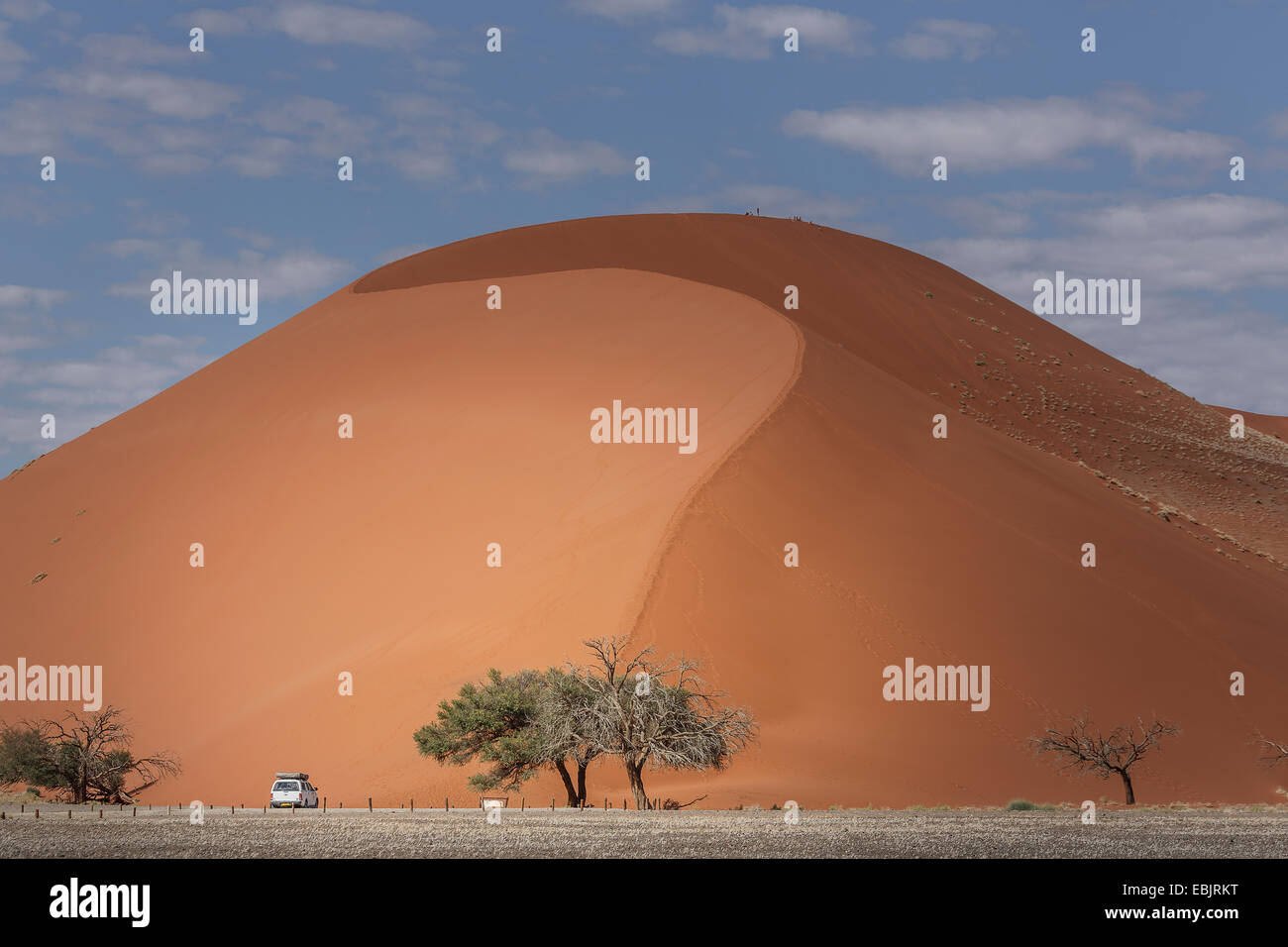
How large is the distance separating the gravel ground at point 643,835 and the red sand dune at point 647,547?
20.7 feet

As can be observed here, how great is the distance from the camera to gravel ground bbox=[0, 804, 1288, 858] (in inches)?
701

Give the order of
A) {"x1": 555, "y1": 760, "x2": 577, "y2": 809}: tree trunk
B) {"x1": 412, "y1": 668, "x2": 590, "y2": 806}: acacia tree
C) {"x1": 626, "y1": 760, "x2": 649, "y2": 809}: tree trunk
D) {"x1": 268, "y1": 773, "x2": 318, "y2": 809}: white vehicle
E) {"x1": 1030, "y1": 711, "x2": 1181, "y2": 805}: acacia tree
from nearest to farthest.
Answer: {"x1": 626, "y1": 760, "x2": 649, "y2": 809}: tree trunk < {"x1": 268, "y1": 773, "x2": 318, "y2": 809}: white vehicle < {"x1": 555, "y1": 760, "x2": 577, "y2": 809}: tree trunk < {"x1": 412, "y1": 668, "x2": 590, "y2": 806}: acacia tree < {"x1": 1030, "y1": 711, "x2": 1181, "y2": 805}: acacia tree

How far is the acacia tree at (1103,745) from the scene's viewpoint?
32.3 meters

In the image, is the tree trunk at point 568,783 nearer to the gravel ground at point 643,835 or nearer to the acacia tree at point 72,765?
the gravel ground at point 643,835

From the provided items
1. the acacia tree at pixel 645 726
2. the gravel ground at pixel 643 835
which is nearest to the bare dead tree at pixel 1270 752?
the gravel ground at pixel 643 835

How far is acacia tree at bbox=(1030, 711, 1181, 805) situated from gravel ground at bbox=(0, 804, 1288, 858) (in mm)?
5459

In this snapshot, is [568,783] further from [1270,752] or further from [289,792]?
[1270,752]

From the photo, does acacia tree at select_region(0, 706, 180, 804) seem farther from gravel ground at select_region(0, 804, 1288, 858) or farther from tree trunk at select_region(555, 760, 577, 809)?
tree trunk at select_region(555, 760, 577, 809)

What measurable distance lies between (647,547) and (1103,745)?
13385 millimetres

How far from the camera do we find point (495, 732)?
3138cm

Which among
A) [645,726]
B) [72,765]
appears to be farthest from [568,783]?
[72,765]

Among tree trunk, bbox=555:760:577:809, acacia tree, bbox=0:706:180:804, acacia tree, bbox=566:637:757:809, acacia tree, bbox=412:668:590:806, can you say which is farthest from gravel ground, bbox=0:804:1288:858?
acacia tree, bbox=0:706:180:804

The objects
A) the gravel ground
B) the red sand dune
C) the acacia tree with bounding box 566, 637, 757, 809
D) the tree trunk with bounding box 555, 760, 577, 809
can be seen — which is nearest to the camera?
the gravel ground

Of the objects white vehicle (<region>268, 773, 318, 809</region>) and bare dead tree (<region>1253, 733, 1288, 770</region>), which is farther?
bare dead tree (<region>1253, 733, 1288, 770</region>)
